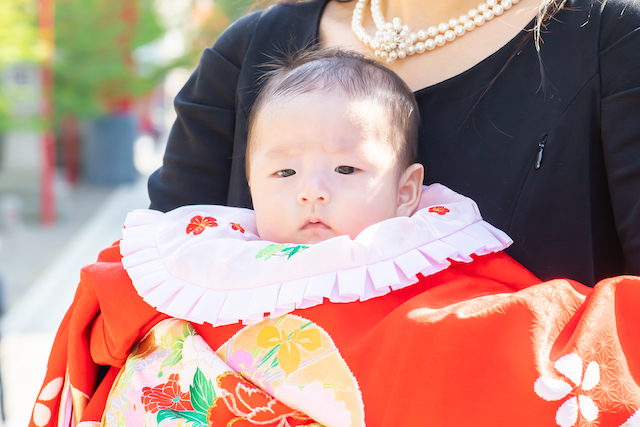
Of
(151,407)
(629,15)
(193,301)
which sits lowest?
(151,407)

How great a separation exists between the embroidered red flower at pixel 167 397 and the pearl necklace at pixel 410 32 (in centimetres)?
88

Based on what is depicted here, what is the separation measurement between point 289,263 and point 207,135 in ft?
1.87

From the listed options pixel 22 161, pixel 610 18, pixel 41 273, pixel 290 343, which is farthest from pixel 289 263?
pixel 22 161

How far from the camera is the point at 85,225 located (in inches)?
354

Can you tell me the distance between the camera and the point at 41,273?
683 cm

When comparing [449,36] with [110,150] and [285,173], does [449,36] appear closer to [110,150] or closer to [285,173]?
[285,173]

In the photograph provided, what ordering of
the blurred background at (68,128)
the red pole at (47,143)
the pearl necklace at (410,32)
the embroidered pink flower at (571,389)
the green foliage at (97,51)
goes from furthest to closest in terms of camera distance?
1. the green foliage at (97,51)
2. the red pole at (47,143)
3. the blurred background at (68,128)
4. the pearl necklace at (410,32)
5. the embroidered pink flower at (571,389)

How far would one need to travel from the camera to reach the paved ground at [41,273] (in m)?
4.31

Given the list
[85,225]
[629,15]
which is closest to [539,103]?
[629,15]

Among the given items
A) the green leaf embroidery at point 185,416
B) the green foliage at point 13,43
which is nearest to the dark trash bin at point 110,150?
the green foliage at point 13,43

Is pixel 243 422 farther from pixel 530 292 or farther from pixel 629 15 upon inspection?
pixel 629 15

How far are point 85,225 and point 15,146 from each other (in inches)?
74.2

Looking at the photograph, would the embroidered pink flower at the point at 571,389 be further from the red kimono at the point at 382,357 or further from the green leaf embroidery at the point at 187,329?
the green leaf embroidery at the point at 187,329

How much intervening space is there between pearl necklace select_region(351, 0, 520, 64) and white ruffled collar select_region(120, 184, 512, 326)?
399 millimetres
